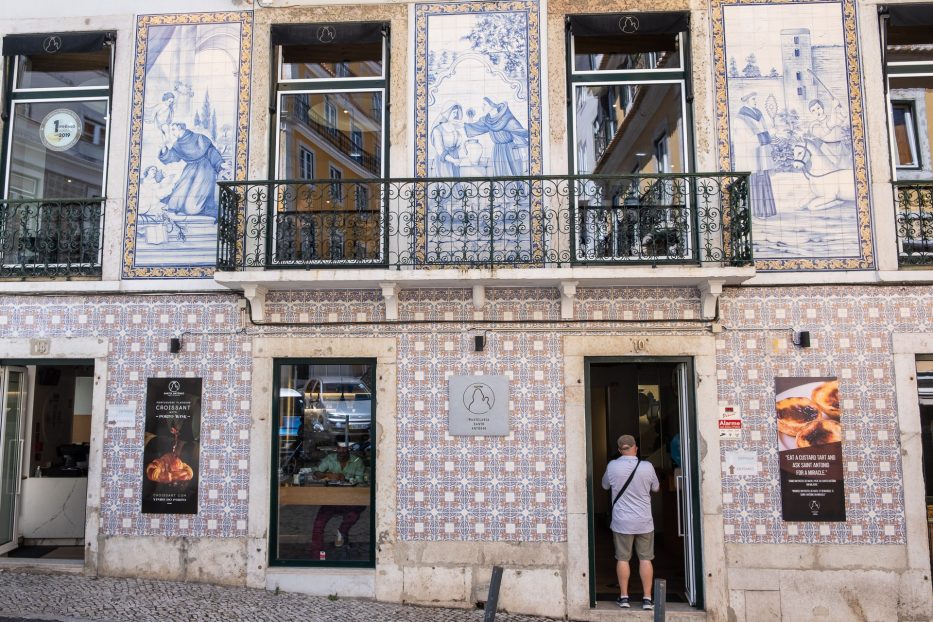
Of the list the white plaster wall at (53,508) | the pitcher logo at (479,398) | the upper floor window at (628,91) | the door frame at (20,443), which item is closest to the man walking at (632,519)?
the pitcher logo at (479,398)

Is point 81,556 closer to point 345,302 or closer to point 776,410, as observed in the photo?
point 345,302

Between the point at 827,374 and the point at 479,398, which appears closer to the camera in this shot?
the point at 827,374

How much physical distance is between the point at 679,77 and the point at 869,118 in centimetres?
187

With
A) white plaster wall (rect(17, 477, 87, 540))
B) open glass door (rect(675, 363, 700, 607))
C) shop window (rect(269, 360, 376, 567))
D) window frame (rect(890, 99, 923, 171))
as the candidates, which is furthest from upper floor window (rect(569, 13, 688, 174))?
white plaster wall (rect(17, 477, 87, 540))

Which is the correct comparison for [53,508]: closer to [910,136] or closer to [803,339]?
[803,339]

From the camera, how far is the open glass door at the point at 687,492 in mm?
6766

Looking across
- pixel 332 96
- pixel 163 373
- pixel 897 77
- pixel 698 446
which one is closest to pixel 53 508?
pixel 163 373

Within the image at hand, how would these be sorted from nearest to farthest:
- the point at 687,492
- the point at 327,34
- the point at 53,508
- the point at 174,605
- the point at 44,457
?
1. the point at 174,605
2. the point at 687,492
3. the point at 327,34
4. the point at 53,508
5. the point at 44,457

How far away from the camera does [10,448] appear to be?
305 inches

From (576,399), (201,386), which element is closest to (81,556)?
(201,386)

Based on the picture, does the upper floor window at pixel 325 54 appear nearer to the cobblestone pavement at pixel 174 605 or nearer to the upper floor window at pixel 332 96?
the upper floor window at pixel 332 96

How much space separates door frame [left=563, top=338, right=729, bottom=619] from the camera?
21.7 ft

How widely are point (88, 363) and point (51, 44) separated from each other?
341cm

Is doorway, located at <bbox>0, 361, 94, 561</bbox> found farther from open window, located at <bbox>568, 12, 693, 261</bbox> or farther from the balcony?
open window, located at <bbox>568, 12, 693, 261</bbox>
